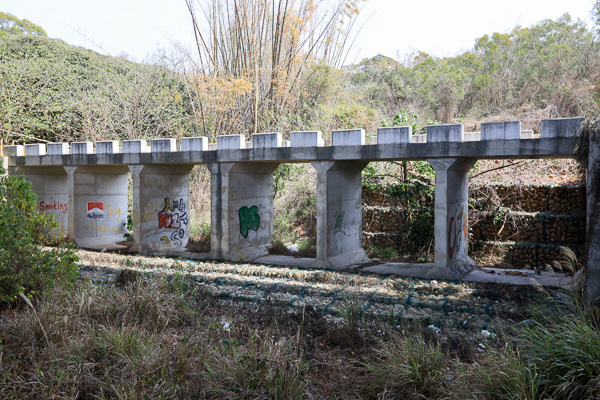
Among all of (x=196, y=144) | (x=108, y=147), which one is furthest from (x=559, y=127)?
(x=108, y=147)

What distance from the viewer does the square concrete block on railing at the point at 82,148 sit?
60.4ft

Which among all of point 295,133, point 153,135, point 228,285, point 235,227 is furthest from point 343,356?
point 153,135

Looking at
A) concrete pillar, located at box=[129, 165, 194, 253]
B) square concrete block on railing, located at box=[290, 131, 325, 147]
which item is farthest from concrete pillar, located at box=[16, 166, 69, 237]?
square concrete block on railing, located at box=[290, 131, 325, 147]

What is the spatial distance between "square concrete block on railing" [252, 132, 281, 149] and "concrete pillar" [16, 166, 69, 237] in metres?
11.5

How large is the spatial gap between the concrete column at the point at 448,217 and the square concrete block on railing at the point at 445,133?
560 millimetres

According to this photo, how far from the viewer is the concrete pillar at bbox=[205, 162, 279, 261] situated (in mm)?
16125

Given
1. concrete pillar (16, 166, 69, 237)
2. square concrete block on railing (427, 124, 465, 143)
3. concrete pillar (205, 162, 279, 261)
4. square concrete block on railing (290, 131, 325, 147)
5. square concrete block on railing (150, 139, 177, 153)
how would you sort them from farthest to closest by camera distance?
concrete pillar (16, 166, 69, 237), square concrete block on railing (150, 139, 177, 153), concrete pillar (205, 162, 279, 261), square concrete block on railing (290, 131, 325, 147), square concrete block on railing (427, 124, 465, 143)

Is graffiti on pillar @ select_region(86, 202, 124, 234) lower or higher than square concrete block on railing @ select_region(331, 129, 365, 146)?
lower

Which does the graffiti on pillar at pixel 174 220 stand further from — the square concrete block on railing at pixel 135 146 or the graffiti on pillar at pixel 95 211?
the graffiti on pillar at pixel 95 211

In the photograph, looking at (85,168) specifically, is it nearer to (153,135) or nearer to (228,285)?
(153,135)

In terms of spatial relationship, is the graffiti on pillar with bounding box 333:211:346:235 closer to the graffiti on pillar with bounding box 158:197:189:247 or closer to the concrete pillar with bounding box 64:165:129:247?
the graffiti on pillar with bounding box 158:197:189:247

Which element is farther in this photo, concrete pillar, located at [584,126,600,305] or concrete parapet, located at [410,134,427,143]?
concrete parapet, located at [410,134,427,143]

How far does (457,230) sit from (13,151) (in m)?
19.4

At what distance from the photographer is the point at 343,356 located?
6.45 metres
